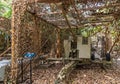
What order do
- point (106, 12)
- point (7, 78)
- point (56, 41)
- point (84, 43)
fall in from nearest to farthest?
point (7, 78) → point (106, 12) → point (84, 43) → point (56, 41)

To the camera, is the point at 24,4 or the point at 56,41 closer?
the point at 24,4

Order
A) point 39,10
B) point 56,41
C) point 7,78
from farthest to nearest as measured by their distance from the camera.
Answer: point 56,41, point 39,10, point 7,78

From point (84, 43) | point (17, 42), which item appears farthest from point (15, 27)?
point (84, 43)

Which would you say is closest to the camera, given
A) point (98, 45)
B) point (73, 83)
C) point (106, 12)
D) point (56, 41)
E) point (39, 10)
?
point (73, 83)

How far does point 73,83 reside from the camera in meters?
6.25

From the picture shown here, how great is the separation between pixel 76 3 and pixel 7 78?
3041mm

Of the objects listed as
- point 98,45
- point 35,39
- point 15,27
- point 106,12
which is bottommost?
point 98,45

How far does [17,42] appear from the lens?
5633mm

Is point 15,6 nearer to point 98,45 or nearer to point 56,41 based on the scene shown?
point 56,41

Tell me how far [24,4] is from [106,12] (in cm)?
364

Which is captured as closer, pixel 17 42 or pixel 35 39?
pixel 17 42

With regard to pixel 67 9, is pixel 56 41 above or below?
below

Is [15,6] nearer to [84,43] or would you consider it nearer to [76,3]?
[76,3]

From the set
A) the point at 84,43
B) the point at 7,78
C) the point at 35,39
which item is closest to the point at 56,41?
the point at 84,43
